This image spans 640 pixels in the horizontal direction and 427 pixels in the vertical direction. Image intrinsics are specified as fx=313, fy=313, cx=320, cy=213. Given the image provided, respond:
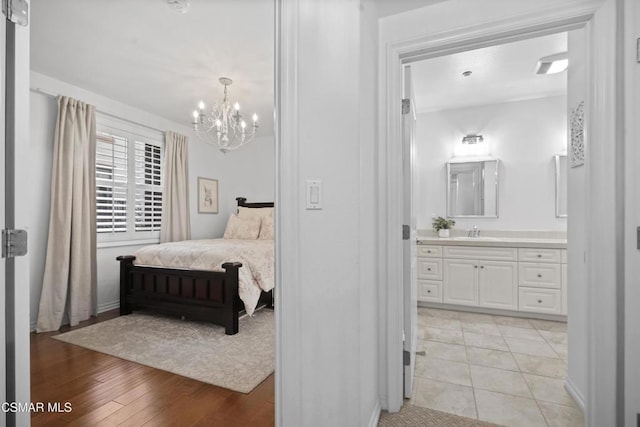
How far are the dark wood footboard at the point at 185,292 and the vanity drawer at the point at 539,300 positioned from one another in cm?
299

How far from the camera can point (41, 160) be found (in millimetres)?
3221

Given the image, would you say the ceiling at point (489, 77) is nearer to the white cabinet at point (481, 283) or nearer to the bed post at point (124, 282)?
the white cabinet at point (481, 283)

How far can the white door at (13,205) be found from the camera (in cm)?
94

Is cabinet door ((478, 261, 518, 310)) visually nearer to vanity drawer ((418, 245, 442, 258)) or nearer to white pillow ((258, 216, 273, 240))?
vanity drawer ((418, 245, 442, 258))

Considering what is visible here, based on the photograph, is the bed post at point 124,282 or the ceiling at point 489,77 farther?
the bed post at point 124,282

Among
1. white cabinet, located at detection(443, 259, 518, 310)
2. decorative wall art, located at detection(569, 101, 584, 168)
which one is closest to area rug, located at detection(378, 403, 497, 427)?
decorative wall art, located at detection(569, 101, 584, 168)

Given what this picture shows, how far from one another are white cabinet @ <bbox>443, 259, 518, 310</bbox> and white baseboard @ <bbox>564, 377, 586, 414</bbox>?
146cm

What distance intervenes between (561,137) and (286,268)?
4021 mm

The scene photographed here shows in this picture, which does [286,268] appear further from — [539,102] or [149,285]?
[539,102]

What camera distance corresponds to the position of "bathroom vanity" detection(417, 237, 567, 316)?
10.7 feet

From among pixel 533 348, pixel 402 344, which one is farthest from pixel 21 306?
pixel 533 348

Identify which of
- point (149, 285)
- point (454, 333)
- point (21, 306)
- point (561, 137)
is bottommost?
point (454, 333)

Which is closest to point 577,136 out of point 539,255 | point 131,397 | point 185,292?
point 539,255

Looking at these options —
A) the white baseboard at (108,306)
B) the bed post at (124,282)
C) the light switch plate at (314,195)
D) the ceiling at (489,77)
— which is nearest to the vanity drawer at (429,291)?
the ceiling at (489,77)
